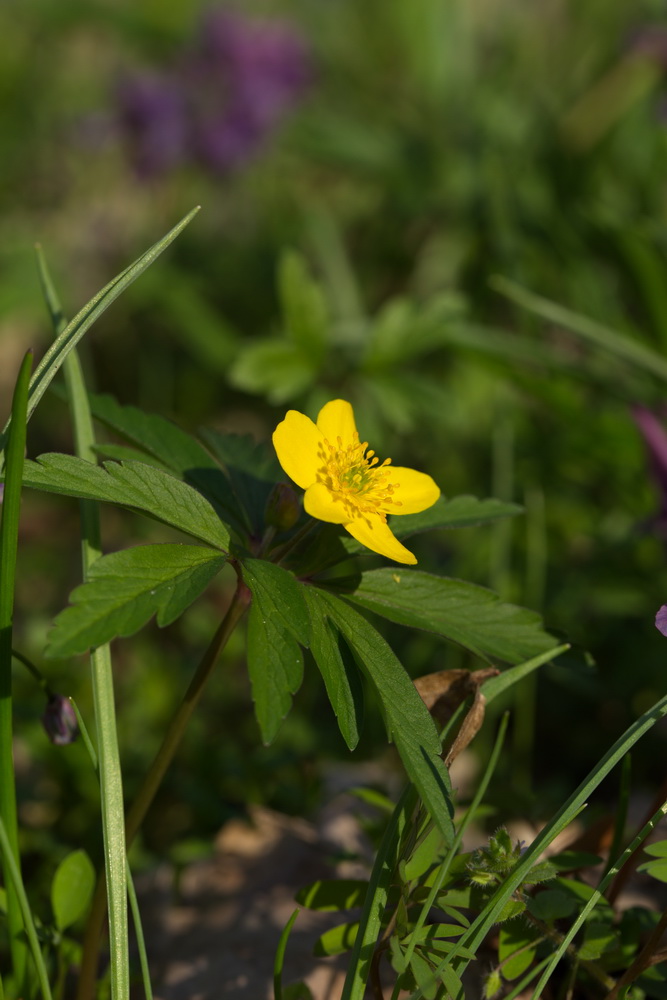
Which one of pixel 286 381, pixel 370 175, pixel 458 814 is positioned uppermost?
pixel 370 175

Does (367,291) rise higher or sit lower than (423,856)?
higher

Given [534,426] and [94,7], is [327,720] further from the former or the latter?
[94,7]

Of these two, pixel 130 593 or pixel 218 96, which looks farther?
pixel 218 96

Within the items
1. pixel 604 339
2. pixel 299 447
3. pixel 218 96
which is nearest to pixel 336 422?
pixel 299 447

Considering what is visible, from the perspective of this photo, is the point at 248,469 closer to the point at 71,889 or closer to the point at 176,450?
the point at 176,450

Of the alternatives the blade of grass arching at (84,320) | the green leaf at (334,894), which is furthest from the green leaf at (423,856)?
the blade of grass arching at (84,320)

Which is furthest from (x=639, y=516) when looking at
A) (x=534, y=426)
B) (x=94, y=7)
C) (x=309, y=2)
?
(x=309, y=2)

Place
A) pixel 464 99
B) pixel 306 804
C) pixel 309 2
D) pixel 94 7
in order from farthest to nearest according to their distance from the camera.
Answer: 1. pixel 309 2
2. pixel 94 7
3. pixel 464 99
4. pixel 306 804
